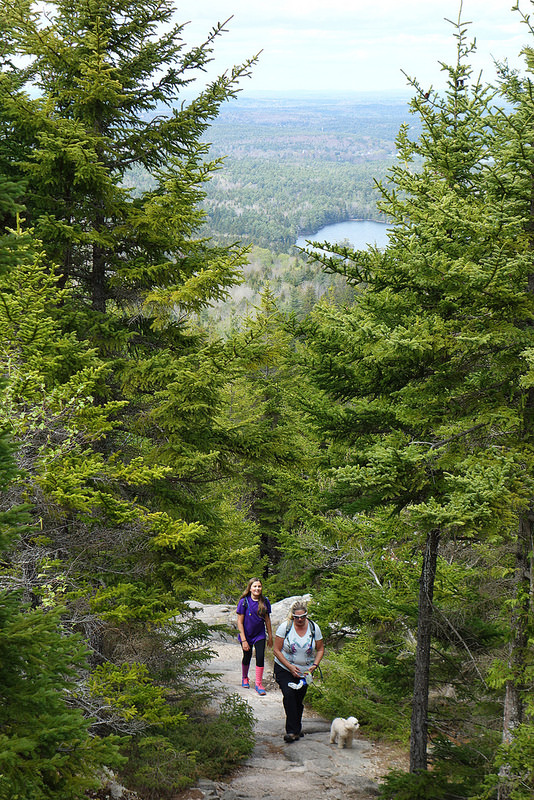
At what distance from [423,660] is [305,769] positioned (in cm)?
242

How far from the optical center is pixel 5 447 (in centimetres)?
318

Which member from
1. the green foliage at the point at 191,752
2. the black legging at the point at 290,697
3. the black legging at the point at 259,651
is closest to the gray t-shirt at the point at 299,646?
the black legging at the point at 290,697

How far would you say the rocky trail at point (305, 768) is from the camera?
24.3 ft

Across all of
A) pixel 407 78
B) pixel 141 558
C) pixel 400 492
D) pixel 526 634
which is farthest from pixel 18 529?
pixel 407 78

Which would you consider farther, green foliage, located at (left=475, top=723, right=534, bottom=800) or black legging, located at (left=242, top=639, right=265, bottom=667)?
black legging, located at (left=242, top=639, right=265, bottom=667)

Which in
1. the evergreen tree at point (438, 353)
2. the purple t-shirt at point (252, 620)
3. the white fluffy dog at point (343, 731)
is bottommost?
the white fluffy dog at point (343, 731)

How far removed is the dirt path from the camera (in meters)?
7.41

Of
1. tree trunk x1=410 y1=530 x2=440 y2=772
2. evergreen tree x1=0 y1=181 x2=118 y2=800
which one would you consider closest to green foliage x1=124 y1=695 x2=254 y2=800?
tree trunk x1=410 y1=530 x2=440 y2=772

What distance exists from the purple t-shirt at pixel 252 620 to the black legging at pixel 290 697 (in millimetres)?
522

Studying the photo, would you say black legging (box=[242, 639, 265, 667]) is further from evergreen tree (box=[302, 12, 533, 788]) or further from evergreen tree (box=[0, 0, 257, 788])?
evergreen tree (box=[302, 12, 533, 788])

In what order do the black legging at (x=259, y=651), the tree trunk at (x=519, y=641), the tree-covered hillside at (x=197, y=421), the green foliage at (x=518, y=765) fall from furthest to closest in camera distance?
the black legging at (x=259, y=651)
the tree trunk at (x=519, y=641)
the tree-covered hillside at (x=197, y=421)
the green foliage at (x=518, y=765)

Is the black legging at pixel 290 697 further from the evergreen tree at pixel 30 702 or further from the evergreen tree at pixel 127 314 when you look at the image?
the evergreen tree at pixel 30 702

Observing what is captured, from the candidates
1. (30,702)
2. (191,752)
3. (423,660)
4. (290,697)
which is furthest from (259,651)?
(30,702)

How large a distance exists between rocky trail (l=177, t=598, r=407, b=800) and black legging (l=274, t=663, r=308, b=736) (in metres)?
0.33
